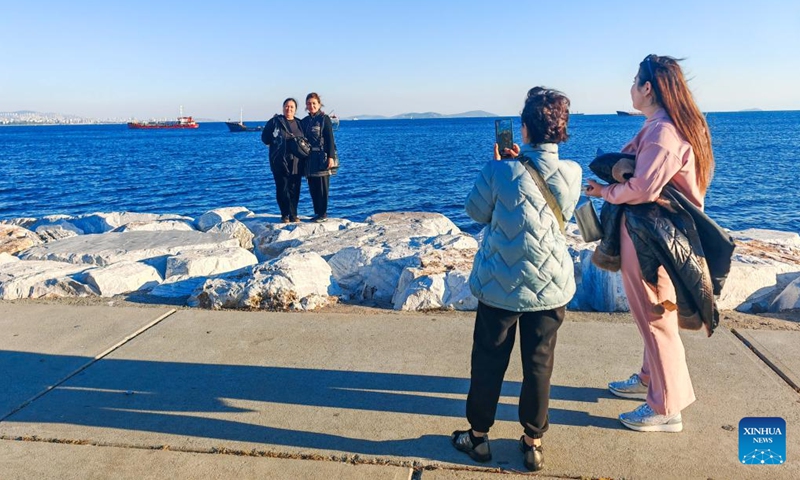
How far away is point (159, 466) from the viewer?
9.70ft

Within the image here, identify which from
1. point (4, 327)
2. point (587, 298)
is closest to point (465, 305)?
point (587, 298)

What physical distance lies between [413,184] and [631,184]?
2293 cm

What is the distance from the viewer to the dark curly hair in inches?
107

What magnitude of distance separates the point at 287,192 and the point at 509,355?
21.0 ft

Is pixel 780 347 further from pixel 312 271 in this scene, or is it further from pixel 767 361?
pixel 312 271

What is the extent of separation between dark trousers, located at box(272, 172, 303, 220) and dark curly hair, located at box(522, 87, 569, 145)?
6252 mm

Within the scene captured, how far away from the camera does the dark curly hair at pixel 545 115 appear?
271cm

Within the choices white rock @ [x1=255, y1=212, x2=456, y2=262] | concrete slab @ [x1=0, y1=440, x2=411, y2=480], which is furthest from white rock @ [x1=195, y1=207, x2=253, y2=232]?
concrete slab @ [x1=0, y1=440, x2=411, y2=480]

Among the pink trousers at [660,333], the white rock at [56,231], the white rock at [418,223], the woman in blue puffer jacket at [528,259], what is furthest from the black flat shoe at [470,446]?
the white rock at [56,231]

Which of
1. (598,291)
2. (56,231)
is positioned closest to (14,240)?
(56,231)

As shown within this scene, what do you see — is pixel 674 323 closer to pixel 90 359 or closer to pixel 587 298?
pixel 587 298

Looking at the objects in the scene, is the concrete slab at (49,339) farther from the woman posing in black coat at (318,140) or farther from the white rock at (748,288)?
→ the white rock at (748,288)

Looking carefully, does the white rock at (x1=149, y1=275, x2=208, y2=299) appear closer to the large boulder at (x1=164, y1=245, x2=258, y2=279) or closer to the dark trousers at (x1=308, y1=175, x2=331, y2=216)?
the large boulder at (x1=164, y1=245, x2=258, y2=279)

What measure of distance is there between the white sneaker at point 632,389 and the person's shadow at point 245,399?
4.6 inches
